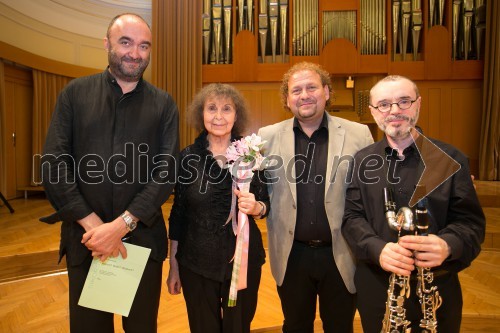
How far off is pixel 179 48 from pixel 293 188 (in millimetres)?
5740

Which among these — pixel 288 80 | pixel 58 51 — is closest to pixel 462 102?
pixel 288 80

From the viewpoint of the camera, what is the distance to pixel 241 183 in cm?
165

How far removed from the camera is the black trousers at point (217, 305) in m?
1.65

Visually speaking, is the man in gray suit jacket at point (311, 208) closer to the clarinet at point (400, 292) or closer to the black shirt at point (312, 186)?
the black shirt at point (312, 186)

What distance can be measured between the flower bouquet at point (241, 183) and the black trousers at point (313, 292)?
38 cm

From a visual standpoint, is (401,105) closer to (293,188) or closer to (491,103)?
(293,188)

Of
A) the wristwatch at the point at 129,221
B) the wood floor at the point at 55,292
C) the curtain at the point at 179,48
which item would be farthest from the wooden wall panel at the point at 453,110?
the wristwatch at the point at 129,221

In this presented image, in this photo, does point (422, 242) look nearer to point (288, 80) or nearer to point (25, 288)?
point (288, 80)

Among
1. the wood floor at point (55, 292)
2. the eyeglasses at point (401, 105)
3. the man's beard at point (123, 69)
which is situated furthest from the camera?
the wood floor at point (55, 292)

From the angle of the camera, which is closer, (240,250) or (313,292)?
(240,250)

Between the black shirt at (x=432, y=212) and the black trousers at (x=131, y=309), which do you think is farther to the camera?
Result: the black trousers at (x=131, y=309)

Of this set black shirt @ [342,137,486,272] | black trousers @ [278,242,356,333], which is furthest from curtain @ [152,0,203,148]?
black shirt @ [342,137,486,272]

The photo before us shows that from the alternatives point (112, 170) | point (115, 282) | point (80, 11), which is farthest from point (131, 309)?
point (80, 11)

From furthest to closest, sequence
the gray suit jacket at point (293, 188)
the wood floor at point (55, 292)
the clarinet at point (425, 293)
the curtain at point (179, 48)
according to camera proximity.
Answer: the curtain at point (179, 48) < the wood floor at point (55, 292) < the gray suit jacket at point (293, 188) < the clarinet at point (425, 293)
